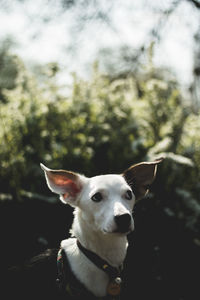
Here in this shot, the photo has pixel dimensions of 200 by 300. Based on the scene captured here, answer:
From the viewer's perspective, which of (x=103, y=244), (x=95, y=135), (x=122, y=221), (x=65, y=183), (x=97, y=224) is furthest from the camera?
(x=95, y=135)

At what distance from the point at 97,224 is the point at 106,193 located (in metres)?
0.23

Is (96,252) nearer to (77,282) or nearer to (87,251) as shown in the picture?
(87,251)

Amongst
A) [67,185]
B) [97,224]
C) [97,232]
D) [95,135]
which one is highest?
[67,185]

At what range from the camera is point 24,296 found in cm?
216

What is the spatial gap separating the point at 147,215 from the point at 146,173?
194 centimetres

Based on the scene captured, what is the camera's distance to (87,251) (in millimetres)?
2213

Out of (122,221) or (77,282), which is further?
(77,282)

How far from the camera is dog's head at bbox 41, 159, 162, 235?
6.43 ft

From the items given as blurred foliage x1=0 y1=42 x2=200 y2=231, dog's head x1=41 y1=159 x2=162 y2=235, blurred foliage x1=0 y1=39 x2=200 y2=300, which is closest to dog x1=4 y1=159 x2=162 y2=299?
dog's head x1=41 y1=159 x2=162 y2=235

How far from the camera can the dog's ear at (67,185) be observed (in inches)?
89.4

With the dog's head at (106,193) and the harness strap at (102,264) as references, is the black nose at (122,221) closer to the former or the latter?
the dog's head at (106,193)

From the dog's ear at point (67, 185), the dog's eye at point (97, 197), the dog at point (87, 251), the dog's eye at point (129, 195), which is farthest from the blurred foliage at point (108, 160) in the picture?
the dog's eye at point (97, 197)

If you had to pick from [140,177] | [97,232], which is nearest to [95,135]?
[140,177]

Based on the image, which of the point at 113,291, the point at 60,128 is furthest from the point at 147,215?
the point at 113,291
